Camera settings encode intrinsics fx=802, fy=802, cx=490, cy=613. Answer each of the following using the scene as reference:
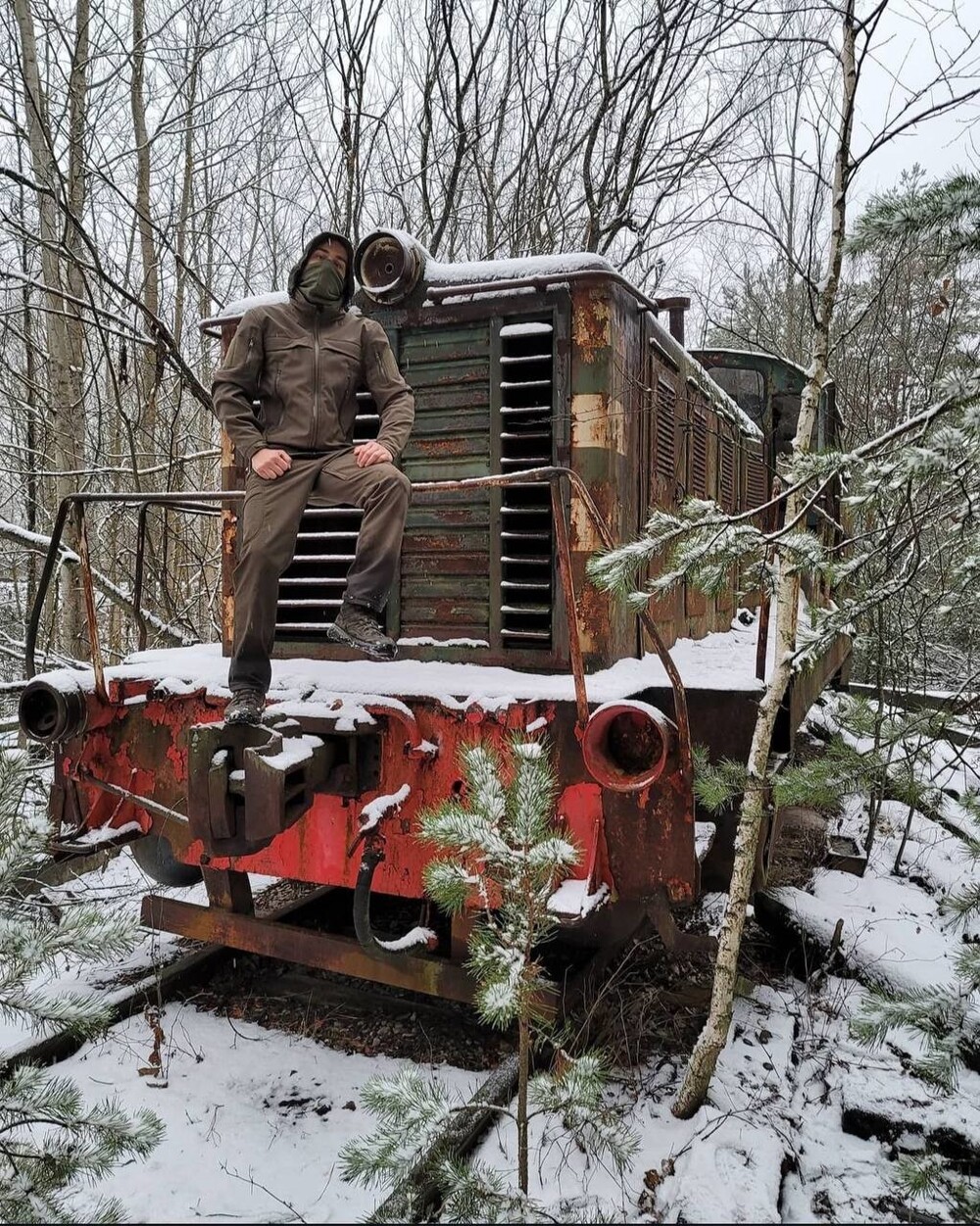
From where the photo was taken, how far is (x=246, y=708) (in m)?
2.54

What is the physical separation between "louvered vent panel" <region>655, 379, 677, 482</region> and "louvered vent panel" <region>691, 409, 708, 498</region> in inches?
18.6

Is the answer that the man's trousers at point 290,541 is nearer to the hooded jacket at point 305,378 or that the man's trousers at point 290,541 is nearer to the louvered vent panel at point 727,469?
the hooded jacket at point 305,378

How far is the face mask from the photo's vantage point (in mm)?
2828

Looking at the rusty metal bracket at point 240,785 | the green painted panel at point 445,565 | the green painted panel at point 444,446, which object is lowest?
the rusty metal bracket at point 240,785

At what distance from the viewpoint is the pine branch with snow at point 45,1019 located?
5.60ft

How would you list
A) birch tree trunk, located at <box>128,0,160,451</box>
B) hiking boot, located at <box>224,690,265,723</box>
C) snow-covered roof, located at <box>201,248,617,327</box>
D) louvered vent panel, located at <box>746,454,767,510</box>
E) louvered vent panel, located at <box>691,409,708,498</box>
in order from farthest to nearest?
birch tree trunk, located at <box>128,0,160,451</box>
louvered vent panel, located at <box>746,454,767,510</box>
louvered vent panel, located at <box>691,409,708,498</box>
snow-covered roof, located at <box>201,248,617,327</box>
hiking boot, located at <box>224,690,265,723</box>

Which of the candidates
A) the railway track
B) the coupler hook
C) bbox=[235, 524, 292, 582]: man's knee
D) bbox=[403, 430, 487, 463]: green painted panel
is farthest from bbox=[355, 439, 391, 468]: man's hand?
the railway track

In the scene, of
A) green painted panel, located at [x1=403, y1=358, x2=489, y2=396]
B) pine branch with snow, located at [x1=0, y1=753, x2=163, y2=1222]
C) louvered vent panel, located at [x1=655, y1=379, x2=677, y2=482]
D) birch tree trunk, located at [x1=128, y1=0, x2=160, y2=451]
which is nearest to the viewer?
pine branch with snow, located at [x1=0, y1=753, x2=163, y2=1222]

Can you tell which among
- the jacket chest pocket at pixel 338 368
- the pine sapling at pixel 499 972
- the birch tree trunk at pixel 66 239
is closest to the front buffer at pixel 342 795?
the pine sapling at pixel 499 972

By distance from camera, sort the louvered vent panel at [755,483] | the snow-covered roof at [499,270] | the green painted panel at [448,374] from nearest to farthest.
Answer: the snow-covered roof at [499,270] < the green painted panel at [448,374] < the louvered vent panel at [755,483]

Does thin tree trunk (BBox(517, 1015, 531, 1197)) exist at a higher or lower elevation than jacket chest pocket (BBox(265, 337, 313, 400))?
lower

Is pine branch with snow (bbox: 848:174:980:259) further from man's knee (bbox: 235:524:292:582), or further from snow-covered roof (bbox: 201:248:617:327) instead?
man's knee (bbox: 235:524:292:582)

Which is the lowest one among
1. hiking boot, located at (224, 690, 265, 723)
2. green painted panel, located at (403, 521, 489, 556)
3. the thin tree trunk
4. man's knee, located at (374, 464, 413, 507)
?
the thin tree trunk

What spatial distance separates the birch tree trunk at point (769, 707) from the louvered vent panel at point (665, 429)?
1177 millimetres
